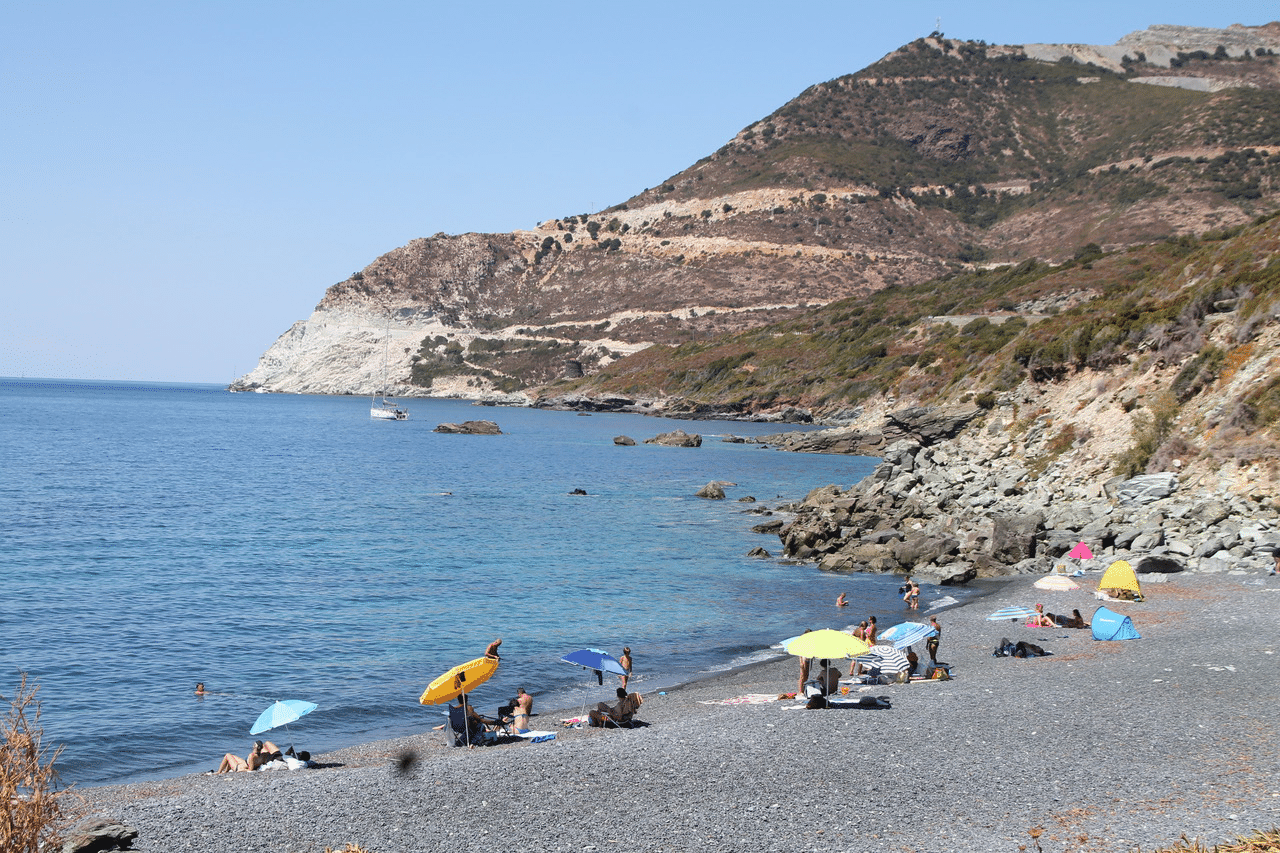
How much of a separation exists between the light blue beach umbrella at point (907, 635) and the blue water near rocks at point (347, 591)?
173 inches

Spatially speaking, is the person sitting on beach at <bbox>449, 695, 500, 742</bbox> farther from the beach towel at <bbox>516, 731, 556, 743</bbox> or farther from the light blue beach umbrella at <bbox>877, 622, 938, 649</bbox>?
the light blue beach umbrella at <bbox>877, 622, 938, 649</bbox>

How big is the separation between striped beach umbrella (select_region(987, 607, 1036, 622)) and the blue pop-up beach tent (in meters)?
2.05

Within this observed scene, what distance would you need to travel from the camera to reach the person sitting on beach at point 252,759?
14.2m

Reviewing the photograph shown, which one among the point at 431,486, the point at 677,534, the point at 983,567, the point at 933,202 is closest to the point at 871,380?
the point at 431,486

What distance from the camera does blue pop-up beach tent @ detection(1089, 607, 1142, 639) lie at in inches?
730

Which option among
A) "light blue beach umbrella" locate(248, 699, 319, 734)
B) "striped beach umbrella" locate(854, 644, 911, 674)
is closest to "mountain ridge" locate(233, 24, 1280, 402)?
"striped beach umbrella" locate(854, 644, 911, 674)

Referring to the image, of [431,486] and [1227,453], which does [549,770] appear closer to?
[1227,453]

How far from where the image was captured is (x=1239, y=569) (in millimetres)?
23000

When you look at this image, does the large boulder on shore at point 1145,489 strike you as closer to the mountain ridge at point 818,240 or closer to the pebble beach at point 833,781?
the pebble beach at point 833,781

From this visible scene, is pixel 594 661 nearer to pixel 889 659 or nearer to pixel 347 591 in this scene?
pixel 889 659

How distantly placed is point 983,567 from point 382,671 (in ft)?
62.1

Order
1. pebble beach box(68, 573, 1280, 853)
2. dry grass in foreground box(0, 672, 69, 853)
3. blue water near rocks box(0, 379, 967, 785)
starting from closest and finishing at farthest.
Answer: dry grass in foreground box(0, 672, 69, 853) → pebble beach box(68, 573, 1280, 853) → blue water near rocks box(0, 379, 967, 785)

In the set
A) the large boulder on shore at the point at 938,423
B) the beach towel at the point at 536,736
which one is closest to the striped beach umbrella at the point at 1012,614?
the beach towel at the point at 536,736

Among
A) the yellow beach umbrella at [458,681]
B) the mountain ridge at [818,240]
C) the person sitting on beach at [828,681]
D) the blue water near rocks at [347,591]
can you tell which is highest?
the mountain ridge at [818,240]
